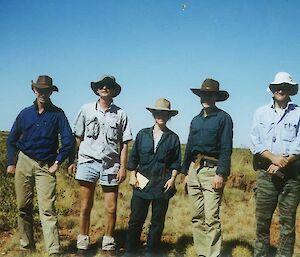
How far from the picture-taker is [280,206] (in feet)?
16.3

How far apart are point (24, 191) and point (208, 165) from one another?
233cm

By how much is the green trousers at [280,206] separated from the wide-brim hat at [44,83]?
280cm

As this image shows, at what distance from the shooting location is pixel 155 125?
5.50 metres

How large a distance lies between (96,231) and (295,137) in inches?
141

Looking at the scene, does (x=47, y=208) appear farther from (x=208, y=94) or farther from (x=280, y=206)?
(x=280, y=206)

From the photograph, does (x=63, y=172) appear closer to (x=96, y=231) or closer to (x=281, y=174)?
(x=96, y=231)

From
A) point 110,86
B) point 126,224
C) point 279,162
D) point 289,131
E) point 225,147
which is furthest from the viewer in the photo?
point 126,224

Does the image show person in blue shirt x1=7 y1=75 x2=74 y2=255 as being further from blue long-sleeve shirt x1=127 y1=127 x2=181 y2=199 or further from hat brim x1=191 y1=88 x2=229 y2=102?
hat brim x1=191 y1=88 x2=229 y2=102

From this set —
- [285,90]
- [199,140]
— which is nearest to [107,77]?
[199,140]

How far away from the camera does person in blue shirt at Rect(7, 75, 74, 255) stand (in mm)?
5215

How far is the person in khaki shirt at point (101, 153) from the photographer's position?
541 cm

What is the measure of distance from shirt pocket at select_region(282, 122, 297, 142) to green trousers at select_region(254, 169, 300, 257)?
1.29 feet

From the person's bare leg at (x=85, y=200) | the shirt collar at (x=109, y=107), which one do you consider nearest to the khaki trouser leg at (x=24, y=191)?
the person's bare leg at (x=85, y=200)

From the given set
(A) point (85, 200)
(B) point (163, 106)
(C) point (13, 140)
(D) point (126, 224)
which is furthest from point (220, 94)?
(D) point (126, 224)
